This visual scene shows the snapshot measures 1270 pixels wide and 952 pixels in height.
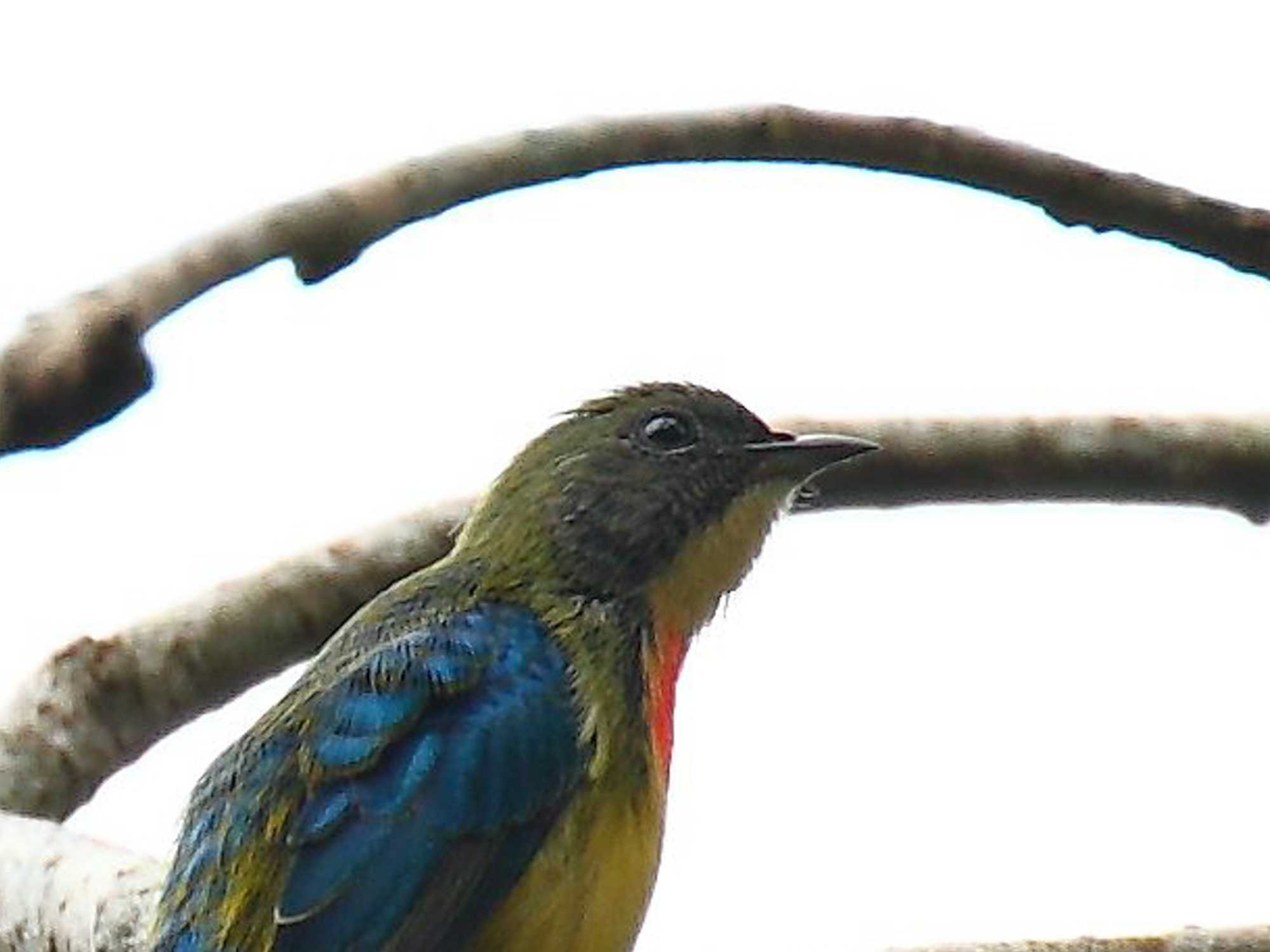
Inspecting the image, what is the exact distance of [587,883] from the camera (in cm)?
640

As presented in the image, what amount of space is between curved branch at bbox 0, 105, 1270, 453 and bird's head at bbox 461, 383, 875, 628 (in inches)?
26.4

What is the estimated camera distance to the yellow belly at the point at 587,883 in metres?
6.34

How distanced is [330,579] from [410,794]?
1112 mm

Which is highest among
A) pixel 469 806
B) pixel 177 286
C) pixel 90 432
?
pixel 177 286

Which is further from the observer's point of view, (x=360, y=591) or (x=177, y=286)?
(x=360, y=591)

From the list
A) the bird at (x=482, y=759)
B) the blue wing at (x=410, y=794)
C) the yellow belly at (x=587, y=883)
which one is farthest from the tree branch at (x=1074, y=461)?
the yellow belly at (x=587, y=883)

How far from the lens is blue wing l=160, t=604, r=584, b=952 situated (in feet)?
20.6

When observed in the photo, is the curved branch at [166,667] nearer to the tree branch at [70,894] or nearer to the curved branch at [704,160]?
the tree branch at [70,894]

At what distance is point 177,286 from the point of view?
6641 millimetres

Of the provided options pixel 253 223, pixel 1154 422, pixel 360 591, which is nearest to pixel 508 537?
pixel 360 591

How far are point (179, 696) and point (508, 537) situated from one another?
0.80m

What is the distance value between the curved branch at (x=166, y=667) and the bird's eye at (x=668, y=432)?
0.62m

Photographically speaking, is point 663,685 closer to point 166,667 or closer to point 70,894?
point 166,667

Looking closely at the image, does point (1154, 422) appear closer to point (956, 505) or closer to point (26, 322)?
point (956, 505)
